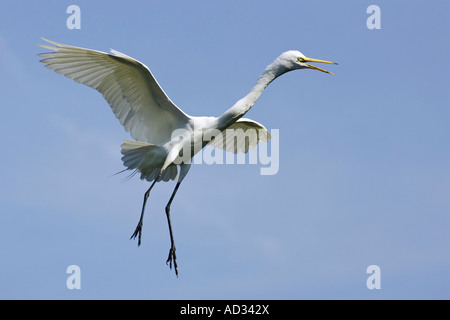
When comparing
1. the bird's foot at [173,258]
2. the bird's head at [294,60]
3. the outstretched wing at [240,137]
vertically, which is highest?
the bird's head at [294,60]

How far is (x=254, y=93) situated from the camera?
11.6m

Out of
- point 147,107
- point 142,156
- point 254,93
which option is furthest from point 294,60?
point 142,156

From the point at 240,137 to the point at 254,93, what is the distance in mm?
2891

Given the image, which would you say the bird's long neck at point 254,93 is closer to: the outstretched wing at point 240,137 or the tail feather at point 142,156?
the tail feather at point 142,156

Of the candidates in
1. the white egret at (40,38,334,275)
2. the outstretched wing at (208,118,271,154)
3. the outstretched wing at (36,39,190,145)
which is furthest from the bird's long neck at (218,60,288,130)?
the outstretched wing at (208,118,271,154)

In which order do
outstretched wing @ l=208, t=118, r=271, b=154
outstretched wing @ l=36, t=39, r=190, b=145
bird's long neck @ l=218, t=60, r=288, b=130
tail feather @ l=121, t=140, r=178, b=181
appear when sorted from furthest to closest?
1. outstretched wing @ l=208, t=118, r=271, b=154
2. tail feather @ l=121, t=140, r=178, b=181
3. bird's long neck @ l=218, t=60, r=288, b=130
4. outstretched wing @ l=36, t=39, r=190, b=145

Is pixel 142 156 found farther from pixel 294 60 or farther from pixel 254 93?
pixel 294 60

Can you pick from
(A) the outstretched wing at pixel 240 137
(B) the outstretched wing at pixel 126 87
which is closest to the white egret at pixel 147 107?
(B) the outstretched wing at pixel 126 87

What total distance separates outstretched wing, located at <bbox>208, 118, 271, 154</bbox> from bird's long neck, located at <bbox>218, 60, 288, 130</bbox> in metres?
2.39

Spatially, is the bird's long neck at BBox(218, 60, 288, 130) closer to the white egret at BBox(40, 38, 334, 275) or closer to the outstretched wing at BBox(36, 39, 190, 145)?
the white egret at BBox(40, 38, 334, 275)

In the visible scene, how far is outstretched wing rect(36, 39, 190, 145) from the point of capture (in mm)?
11445

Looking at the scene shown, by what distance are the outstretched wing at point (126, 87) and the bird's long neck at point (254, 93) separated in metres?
0.81

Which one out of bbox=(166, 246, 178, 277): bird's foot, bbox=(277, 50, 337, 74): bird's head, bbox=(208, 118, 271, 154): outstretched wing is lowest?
bbox=(166, 246, 178, 277): bird's foot

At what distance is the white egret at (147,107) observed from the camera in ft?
37.8
